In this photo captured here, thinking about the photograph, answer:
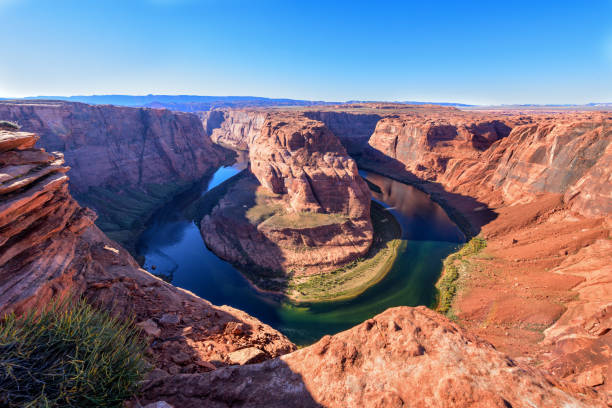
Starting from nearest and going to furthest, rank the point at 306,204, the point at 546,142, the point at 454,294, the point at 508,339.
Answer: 1. the point at 508,339
2. the point at 454,294
3. the point at 306,204
4. the point at 546,142

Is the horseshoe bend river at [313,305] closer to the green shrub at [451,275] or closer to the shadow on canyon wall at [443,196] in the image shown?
the green shrub at [451,275]

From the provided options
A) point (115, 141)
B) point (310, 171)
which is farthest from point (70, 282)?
point (115, 141)

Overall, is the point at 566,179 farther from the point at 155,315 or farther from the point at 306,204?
the point at 155,315

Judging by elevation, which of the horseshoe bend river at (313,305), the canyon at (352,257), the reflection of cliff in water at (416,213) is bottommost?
the horseshoe bend river at (313,305)

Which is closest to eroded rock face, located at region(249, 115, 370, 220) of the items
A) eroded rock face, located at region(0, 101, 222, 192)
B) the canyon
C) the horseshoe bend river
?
the canyon

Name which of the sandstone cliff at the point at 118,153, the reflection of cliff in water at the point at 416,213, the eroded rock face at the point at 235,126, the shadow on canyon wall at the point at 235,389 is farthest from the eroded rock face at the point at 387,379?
the eroded rock face at the point at 235,126

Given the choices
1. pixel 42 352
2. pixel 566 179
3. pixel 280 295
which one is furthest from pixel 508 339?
pixel 566 179
